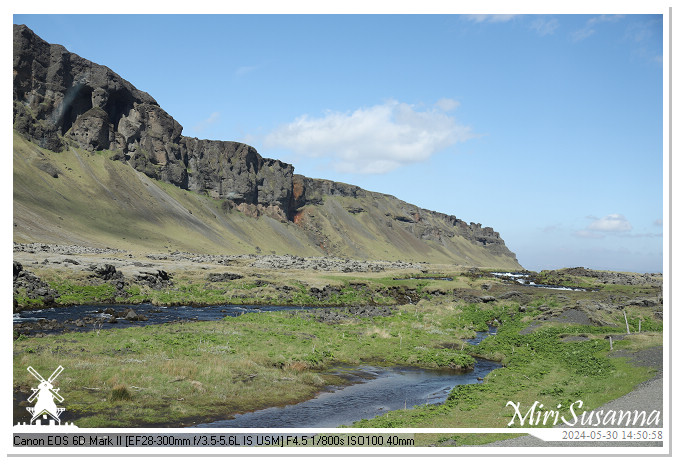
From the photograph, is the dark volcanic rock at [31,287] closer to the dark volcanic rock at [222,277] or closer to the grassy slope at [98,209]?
the dark volcanic rock at [222,277]

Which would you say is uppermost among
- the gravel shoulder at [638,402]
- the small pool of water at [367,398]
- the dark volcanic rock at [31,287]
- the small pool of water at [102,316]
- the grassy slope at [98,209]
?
the grassy slope at [98,209]

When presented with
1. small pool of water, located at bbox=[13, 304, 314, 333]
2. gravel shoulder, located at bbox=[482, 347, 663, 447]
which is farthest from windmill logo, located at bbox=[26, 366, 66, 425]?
gravel shoulder, located at bbox=[482, 347, 663, 447]

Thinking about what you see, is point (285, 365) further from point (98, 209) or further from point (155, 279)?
point (98, 209)

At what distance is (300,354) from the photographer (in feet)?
108

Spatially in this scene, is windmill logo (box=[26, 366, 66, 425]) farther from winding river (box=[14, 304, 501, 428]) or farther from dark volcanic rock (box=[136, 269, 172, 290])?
dark volcanic rock (box=[136, 269, 172, 290])

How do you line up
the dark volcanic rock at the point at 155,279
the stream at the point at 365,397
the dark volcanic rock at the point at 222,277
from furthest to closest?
1. the dark volcanic rock at the point at 222,277
2. the dark volcanic rock at the point at 155,279
3. the stream at the point at 365,397

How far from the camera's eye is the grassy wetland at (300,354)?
2152 cm

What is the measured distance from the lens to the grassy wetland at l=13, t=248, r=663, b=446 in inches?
847

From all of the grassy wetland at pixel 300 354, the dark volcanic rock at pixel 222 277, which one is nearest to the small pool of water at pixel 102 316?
the grassy wetland at pixel 300 354
